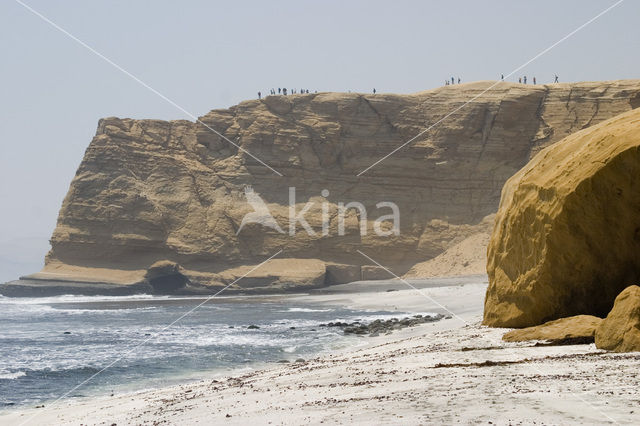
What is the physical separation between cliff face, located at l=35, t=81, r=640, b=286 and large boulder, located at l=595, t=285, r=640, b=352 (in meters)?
47.7

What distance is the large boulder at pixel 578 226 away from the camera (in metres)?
12.6


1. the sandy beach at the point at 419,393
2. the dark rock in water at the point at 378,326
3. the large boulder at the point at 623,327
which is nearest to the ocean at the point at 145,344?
the dark rock in water at the point at 378,326

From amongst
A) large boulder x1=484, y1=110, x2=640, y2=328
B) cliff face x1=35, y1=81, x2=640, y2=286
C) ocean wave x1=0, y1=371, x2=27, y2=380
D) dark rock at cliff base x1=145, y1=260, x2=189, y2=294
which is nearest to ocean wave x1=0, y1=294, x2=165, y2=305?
dark rock at cliff base x1=145, y1=260, x2=189, y2=294

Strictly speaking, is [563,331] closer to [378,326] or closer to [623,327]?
[623,327]

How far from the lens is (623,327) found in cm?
1052

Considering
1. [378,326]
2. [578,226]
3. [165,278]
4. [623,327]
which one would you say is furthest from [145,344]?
[165,278]

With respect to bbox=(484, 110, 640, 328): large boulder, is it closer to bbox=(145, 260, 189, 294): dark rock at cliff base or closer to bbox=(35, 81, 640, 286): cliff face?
bbox=(35, 81, 640, 286): cliff face

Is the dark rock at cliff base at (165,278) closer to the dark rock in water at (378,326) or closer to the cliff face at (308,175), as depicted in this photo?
the cliff face at (308,175)

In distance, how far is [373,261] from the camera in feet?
195

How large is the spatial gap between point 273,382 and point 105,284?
4898 centimetres

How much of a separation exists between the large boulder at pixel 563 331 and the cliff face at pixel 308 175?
4559 cm

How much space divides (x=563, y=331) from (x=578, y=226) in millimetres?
2052

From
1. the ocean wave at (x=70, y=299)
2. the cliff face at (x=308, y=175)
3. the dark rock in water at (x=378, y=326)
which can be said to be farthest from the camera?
the cliff face at (x=308, y=175)

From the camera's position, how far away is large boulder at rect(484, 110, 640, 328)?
12.6 m
